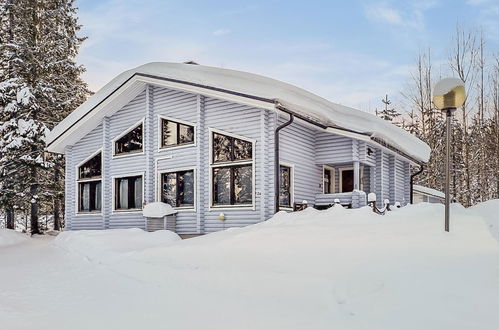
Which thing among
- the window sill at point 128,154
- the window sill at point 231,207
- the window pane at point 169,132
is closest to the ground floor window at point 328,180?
the window sill at point 231,207

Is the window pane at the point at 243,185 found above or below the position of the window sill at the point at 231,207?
above

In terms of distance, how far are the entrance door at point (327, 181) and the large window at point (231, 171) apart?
3698 millimetres

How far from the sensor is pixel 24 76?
20375mm

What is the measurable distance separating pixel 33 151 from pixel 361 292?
18.0m

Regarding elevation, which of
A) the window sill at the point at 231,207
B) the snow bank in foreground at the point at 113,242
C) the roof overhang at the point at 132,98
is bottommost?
the snow bank in foreground at the point at 113,242

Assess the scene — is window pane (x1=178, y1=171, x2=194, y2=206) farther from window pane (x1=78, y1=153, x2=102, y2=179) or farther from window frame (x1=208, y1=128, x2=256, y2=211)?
→ window pane (x1=78, y1=153, x2=102, y2=179)

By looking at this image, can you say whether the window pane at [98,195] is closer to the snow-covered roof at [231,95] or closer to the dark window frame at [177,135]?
the snow-covered roof at [231,95]

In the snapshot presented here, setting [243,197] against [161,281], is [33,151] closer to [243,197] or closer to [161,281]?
[243,197]

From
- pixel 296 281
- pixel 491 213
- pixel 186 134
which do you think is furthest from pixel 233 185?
pixel 491 213

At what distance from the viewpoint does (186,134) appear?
530 inches

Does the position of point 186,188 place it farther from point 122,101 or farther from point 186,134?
point 122,101

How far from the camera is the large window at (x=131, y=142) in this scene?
48.9 ft

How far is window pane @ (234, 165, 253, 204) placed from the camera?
1193cm

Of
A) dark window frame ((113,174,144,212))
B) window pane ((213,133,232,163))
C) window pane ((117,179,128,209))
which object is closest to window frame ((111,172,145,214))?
dark window frame ((113,174,144,212))
